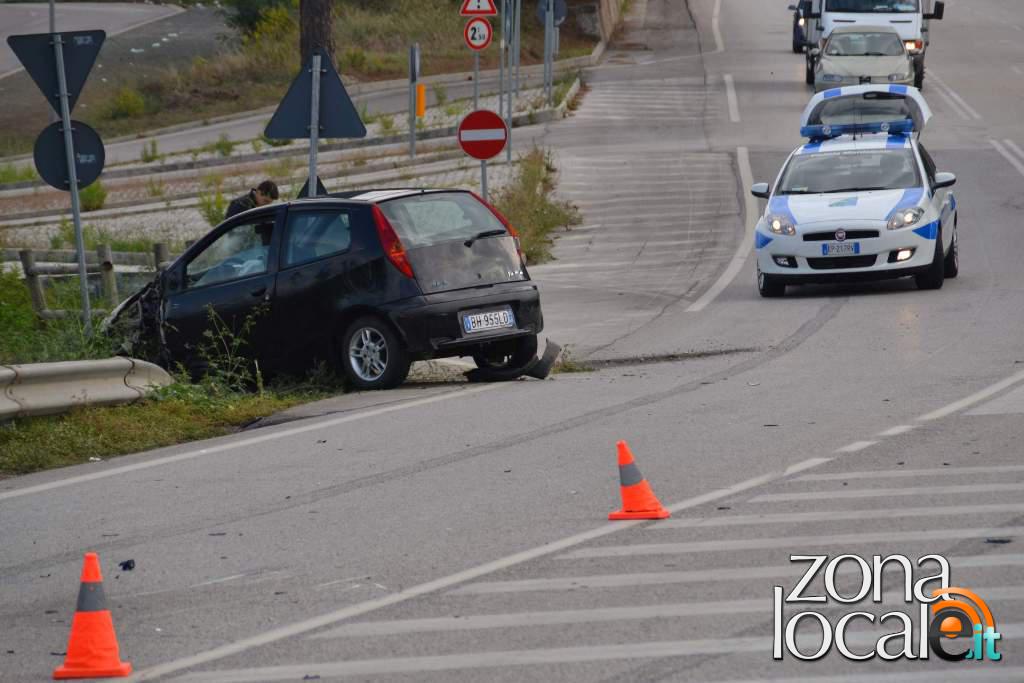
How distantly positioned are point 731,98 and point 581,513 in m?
34.8

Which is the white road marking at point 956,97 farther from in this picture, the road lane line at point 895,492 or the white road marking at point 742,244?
the road lane line at point 895,492

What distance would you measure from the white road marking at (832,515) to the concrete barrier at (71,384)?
16.9ft

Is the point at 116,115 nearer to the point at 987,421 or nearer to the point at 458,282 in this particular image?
the point at 458,282

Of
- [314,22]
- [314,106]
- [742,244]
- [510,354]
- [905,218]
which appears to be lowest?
[742,244]

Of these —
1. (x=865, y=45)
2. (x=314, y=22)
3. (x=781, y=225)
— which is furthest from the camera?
(x=865, y=45)

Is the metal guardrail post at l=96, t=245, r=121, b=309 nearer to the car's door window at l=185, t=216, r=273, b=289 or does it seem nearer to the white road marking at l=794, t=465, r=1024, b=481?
the car's door window at l=185, t=216, r=273, b=289

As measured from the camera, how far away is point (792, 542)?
7.53 meters

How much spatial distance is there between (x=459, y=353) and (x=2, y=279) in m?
7.41

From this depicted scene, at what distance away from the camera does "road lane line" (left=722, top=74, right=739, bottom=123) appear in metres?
39.0

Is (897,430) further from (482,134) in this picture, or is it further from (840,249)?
(482,134)

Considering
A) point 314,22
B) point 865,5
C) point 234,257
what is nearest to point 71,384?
point 234,257

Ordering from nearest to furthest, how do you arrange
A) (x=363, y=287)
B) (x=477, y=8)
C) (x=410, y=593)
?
(x=410, y=593) → (x=363, y=287) → (x=477, y=8)

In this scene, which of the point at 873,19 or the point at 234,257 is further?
the point at 873,19

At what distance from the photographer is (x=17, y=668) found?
247 inches
